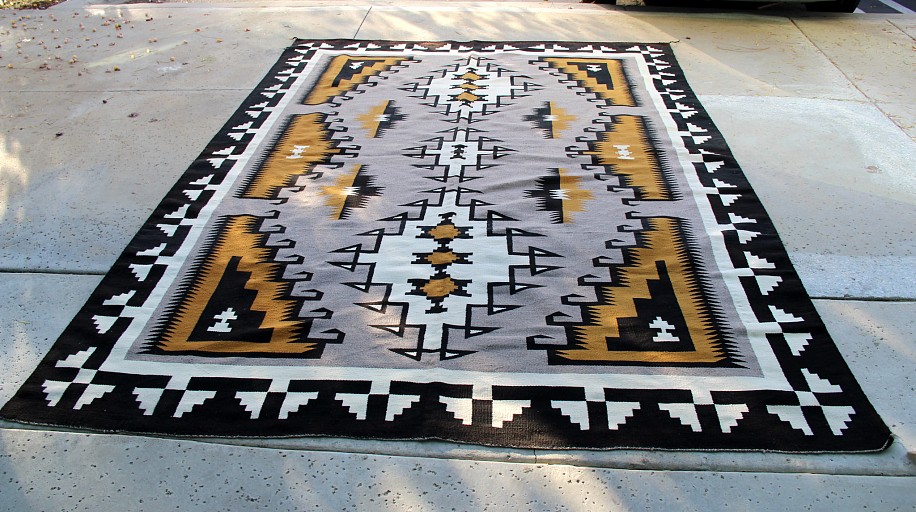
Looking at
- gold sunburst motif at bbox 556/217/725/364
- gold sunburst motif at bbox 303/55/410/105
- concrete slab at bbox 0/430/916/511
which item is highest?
gold sunburst motif at bbox 303/55/410/105

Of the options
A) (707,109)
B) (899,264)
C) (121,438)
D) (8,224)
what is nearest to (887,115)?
(707,109)

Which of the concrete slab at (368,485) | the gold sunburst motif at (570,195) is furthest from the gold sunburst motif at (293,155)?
the concrete slab at (368,485)

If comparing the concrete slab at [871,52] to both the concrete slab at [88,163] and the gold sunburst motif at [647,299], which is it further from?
the concrete slab at [88,163]

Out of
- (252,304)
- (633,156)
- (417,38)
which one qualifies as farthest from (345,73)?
(252,304)

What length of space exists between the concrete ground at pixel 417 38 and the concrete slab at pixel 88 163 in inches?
0.5

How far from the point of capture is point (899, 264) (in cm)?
244

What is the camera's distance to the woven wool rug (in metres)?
1.86

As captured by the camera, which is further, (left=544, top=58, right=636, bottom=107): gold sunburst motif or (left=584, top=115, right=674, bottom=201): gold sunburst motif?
(left=544, top=58, right=636, bottom=107): gold sunburst motif

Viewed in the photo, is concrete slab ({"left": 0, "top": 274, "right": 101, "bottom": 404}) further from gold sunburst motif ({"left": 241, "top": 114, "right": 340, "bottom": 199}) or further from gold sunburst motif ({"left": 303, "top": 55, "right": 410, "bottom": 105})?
gold sunburst motif ({"left": 303, "top": 55, "right": 410, "bottom": 105})

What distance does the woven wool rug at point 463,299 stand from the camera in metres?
1.86

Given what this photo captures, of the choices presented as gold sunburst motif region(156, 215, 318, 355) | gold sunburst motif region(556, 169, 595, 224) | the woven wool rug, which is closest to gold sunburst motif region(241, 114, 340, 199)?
the woven wool rug

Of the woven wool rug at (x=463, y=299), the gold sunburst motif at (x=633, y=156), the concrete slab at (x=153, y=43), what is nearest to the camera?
the woven wool rug at (x=463, y=299)

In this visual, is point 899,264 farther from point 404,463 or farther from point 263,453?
point 263,453

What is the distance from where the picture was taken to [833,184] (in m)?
2.94
